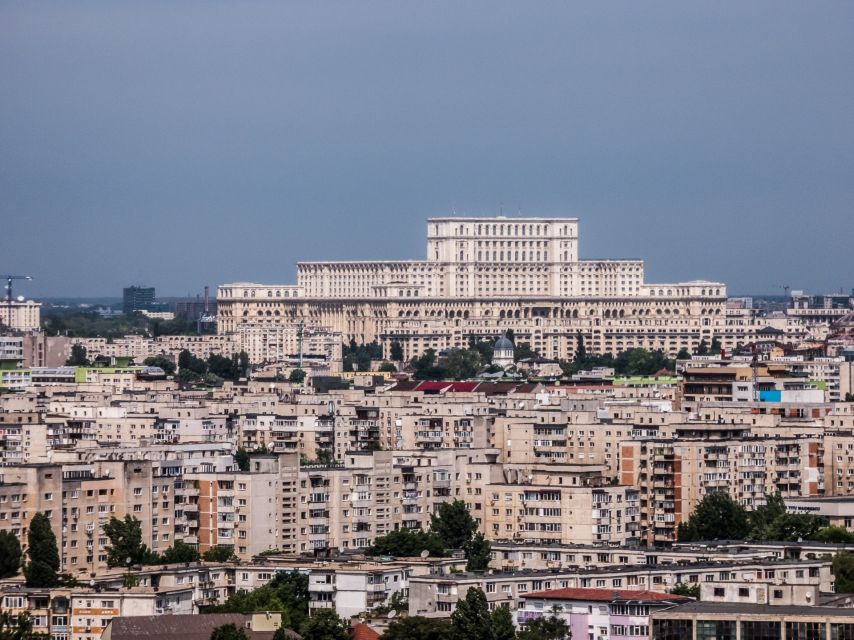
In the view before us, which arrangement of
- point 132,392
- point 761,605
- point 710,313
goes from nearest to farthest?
point 761,605 < point 132,392 < point 710,313

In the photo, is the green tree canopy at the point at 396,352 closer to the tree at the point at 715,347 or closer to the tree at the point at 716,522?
the tree at the point at 715,347

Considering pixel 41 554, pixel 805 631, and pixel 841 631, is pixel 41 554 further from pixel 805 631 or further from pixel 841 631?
pixel 841 631

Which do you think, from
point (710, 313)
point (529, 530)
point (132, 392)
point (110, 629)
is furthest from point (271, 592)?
point (710, 313)

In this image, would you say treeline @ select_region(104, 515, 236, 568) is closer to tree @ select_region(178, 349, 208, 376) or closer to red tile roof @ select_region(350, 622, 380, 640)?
red tile roof @ select_region(350, 622, 380, 640)

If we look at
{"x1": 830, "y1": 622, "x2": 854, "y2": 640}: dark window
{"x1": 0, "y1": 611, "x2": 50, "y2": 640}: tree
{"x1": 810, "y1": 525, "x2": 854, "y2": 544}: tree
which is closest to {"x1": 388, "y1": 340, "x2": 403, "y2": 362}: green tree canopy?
{"x1": 810, "y1": 525, "x2": 854, "y2": 544}: tree

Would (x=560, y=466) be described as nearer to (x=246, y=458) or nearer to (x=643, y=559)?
(x=246, y=458)

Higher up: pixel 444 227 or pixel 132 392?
pixel 444 227
